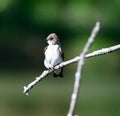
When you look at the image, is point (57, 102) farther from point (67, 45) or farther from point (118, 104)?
point (67, 45)

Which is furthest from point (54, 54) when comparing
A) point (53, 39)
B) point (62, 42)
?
point (62, 42)

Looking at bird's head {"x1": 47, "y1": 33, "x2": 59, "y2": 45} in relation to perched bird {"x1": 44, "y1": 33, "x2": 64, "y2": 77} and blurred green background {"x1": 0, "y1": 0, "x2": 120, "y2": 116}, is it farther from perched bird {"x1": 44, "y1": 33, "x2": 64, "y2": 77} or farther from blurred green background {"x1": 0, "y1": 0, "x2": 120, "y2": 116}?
blurred green background {"x1": 0, "y1": 0, "x2": 120, "y2": 116}

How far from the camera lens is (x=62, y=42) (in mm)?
25922

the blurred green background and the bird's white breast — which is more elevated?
the blurred green background

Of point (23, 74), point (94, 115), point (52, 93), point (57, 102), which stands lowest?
point (94, 115)

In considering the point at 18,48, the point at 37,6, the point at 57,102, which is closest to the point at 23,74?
the point at 18,48

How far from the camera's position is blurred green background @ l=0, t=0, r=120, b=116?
21297 mm

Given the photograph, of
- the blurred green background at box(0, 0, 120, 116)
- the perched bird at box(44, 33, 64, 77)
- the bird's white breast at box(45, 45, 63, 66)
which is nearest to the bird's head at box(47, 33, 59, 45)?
the perched bird at box(44, 33, 64, 77)

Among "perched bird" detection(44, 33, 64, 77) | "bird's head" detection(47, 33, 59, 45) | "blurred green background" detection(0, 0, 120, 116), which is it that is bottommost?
"bird's head" detection(47, 33, 59, 45)

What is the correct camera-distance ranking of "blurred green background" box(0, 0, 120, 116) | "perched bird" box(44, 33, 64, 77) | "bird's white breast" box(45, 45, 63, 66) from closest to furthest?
"perched bird" box(44, 33, 64, 77) → "bird's white breast" box(45, 45, 63, 66) → "blurred green background" box(0, 0, 120, 116)

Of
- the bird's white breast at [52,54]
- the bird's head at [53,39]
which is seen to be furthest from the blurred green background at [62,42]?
the bird's head at [53,39]

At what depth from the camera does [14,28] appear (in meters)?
26.3

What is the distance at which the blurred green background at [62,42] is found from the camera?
69.9ft

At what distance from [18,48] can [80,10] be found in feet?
13.1
